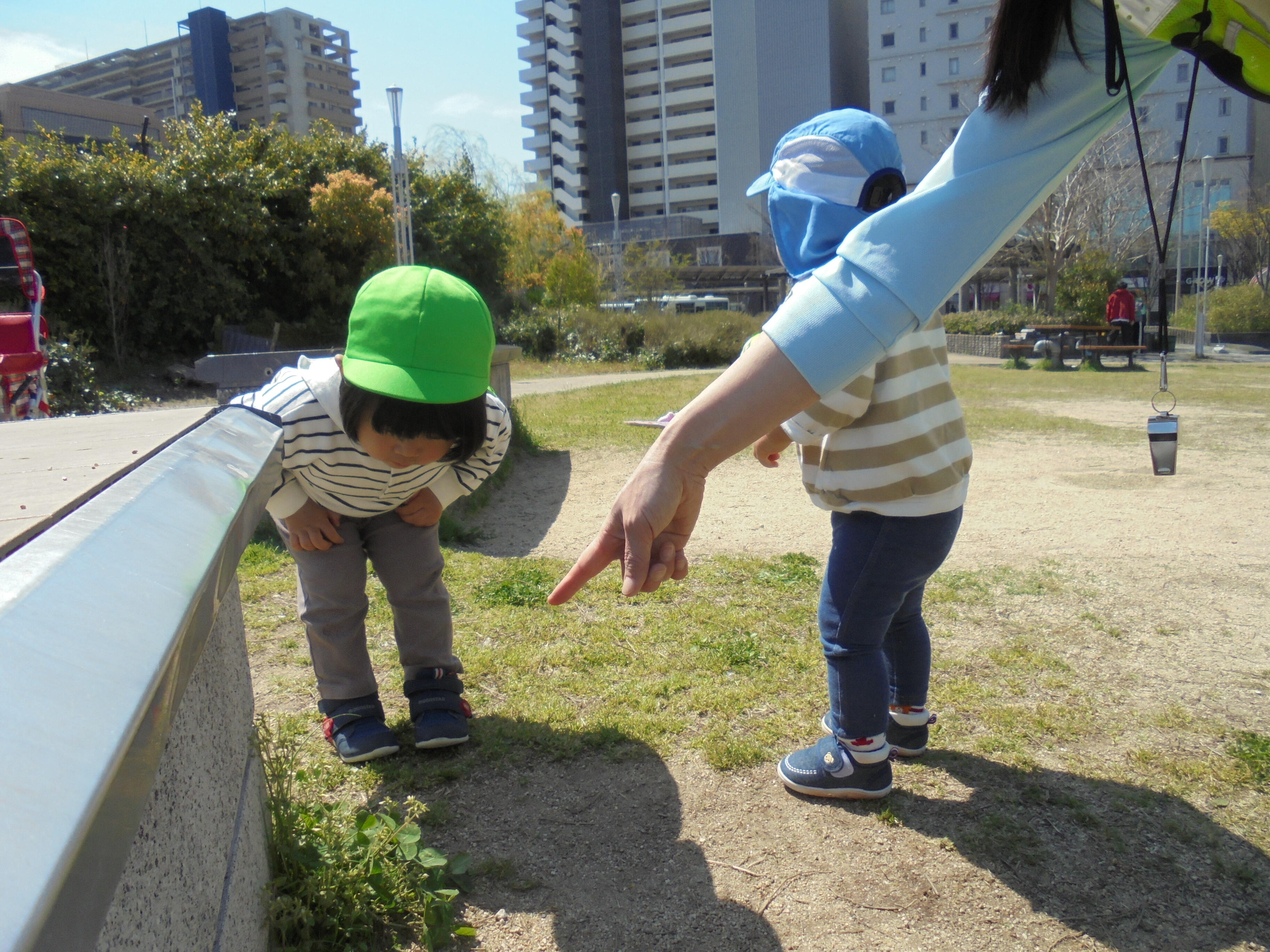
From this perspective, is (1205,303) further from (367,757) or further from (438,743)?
(367,757)

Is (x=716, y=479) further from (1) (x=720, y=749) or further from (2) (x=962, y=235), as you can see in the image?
(2) (x=962, y=235)

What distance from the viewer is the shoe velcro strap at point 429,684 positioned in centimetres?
250

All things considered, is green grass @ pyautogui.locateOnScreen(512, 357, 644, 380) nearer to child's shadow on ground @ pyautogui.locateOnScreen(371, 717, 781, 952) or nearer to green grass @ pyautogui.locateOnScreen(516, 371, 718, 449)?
green grass @ pyautogui.locateOnScreen(516, 371, 718, 449)

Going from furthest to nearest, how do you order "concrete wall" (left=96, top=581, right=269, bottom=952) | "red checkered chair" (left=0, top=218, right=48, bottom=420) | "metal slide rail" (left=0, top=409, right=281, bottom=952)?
"red checkered chair" (left=0, top=218, right=48, bottom=420), "concrete wall" (left=96, top=581, right=269, bottom=952), "metal slide rail" (left=0, top=409, right=281, bottom=952)

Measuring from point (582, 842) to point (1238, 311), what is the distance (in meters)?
30.4

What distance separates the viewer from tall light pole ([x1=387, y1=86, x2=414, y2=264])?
1202 cm

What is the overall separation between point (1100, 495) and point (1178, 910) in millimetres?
4347

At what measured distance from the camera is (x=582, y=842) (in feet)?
6.75

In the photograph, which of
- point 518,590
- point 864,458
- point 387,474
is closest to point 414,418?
point 387,474

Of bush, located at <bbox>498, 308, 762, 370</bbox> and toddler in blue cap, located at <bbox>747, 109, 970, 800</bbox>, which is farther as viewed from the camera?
bush, located at <bbox>498, 308, 762, 370</bbox>

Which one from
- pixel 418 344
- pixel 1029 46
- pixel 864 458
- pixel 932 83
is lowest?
pixel 864 458

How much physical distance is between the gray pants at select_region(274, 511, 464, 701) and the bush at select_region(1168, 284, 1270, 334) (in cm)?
2878

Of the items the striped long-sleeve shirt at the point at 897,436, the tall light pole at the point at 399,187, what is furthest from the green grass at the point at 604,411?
the striped long-sleeve shirt at the point at 897,436

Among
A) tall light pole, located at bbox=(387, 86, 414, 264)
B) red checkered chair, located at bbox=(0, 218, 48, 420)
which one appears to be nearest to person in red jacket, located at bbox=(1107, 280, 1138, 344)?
tall light pole, located at bbox=(387, 86, 414, 264)
